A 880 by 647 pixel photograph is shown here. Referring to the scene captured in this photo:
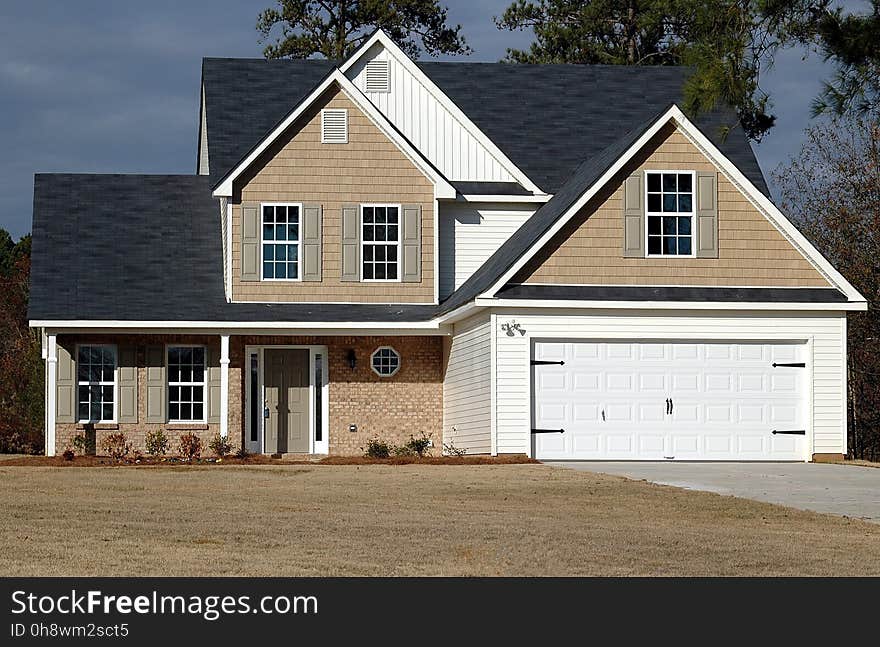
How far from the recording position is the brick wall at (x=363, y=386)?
2739 centimetres

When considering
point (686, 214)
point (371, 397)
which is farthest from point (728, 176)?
point (371, 397)

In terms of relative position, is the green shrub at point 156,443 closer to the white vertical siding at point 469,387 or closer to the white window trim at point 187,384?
the white window trim at point 187,384

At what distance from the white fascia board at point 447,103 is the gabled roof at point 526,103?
390 mm

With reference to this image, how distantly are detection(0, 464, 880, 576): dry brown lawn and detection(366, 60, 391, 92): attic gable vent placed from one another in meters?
12.8

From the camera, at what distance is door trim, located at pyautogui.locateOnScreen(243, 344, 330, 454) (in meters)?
27.8

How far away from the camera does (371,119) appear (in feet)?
90.9

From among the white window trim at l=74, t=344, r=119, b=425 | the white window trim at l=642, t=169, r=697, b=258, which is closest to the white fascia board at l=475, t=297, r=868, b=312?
the white window trim at l=642, t=169, r=697, b=258

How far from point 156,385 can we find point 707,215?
10773mm

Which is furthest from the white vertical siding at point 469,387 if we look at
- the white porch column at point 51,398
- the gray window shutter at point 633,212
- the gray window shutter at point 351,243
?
the white porch column at point 51,398

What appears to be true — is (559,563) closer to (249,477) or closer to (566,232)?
(249,477)

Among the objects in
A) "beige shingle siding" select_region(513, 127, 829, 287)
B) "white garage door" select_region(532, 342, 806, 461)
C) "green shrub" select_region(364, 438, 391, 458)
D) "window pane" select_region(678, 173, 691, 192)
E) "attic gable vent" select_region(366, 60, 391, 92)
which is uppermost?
"attic gable vent" select_region(366, 60, 391, 92)

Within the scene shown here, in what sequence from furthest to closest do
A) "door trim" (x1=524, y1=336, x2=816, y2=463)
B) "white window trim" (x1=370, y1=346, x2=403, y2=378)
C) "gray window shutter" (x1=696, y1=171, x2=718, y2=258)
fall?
"white window trim" (x1=370, y1=346, x2=403, y2=378) < "gray window shutter" (x1=696, y1=171, x2=718, y2=258) < "door trim" (x1=524, y1=336, x2=816, y2=463)

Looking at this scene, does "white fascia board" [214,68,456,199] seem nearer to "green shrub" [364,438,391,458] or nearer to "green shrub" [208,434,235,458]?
"green shrub" [208,434,235,458]

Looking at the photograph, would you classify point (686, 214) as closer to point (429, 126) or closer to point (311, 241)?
point (429, 126)
